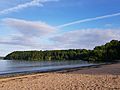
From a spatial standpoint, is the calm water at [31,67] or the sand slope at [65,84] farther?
the calm water at [31,67]

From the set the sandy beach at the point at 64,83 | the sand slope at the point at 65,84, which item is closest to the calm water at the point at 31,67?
the sandy beach at the point at 64,83

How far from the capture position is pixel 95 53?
552 ft

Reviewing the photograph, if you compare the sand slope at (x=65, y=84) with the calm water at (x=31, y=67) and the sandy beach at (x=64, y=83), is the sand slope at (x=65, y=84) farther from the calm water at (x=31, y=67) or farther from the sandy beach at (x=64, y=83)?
the calm water at (x=31, y=67)

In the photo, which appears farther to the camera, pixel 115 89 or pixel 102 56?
pixel 102 56

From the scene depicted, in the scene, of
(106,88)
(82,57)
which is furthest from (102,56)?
(106,88)

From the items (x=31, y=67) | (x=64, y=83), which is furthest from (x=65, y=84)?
(x=31, y=67)

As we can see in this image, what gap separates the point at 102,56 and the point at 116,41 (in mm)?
14032

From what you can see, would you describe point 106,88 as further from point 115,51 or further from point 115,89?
point 115,51

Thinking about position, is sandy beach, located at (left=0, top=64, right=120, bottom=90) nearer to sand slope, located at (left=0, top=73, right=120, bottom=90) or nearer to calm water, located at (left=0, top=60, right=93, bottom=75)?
sand slope, located at (left=0, top=73, right=120, bottom=90)

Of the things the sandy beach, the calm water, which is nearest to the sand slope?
the sandy beach

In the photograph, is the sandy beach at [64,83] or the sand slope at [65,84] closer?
the sand slope at [65,84]

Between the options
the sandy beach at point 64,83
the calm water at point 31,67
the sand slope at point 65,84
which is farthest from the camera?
the calm water at point 31,67

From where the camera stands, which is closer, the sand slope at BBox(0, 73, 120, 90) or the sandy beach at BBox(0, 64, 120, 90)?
the sand slope at BBox(0, 73, 120, 90)

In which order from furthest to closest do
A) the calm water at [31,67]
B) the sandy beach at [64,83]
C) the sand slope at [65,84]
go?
1. the calm water at [31,67]
2. the sandy beach at [64,83]
3. the sand slope at [65,84]
